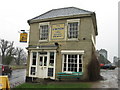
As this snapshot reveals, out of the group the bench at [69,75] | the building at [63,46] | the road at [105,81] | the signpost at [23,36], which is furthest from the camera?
the signpost at [23,36]

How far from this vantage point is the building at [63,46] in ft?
39.3

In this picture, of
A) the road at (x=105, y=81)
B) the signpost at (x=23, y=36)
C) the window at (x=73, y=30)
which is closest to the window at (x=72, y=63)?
the window at (x=73, y=30)

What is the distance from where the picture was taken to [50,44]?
13.5m

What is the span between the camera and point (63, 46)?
12859 millimetres

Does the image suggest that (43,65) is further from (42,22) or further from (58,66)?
(42,22)

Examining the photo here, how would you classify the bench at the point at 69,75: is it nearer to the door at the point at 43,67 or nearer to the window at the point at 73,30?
the door at the point at 43,67

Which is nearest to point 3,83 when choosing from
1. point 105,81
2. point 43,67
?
point 43,67

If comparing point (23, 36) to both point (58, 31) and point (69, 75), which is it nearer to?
point (58, 31)

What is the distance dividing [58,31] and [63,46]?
1704mm

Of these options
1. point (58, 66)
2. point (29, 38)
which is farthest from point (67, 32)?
point (29, 38)

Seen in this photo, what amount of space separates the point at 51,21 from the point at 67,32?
7.41 ft

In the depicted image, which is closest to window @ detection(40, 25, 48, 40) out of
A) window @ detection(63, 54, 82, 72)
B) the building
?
the building

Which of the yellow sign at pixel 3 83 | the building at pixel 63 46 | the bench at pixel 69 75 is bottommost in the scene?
the bench at pixel 69 75

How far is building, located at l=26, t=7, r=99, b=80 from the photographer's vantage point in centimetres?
1199
